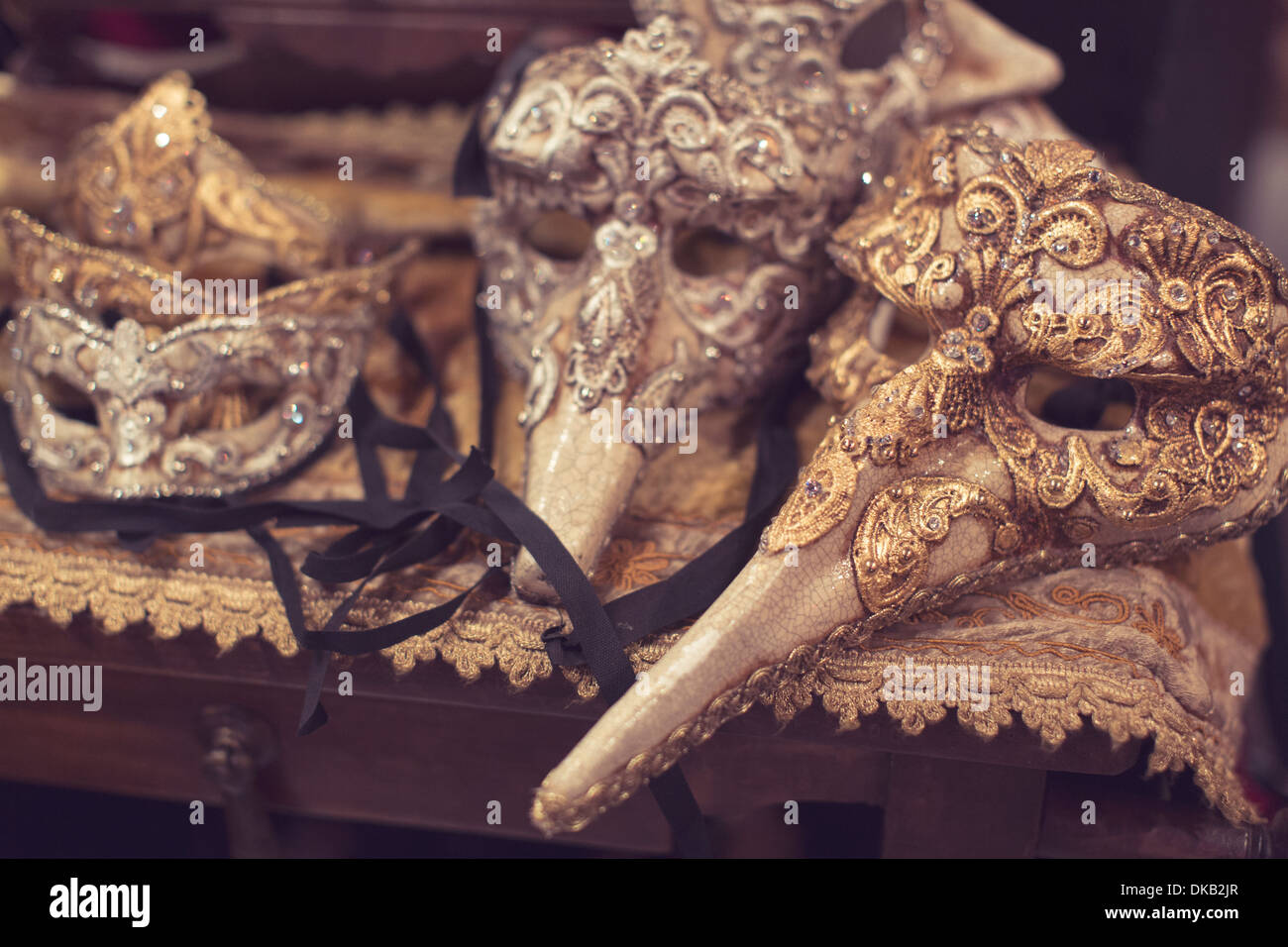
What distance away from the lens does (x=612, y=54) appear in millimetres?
989

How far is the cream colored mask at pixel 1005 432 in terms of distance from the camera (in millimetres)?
787

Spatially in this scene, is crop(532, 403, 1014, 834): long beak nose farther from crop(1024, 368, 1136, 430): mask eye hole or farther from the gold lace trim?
crop(1024, 368, 1136, 430): mask eye hole

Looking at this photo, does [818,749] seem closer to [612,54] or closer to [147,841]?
[612,54]

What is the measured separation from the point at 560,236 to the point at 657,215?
0.38 m

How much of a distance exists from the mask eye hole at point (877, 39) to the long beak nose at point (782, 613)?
0.48m

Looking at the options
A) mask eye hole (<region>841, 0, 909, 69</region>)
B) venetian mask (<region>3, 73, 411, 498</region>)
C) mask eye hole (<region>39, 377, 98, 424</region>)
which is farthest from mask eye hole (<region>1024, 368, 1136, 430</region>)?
mask eye hole (<region>39, 377, 98, 424</region>)

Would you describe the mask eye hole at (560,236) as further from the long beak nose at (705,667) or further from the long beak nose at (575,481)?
the long beak nose at (705,667)

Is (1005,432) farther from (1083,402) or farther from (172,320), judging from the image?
(172,320)

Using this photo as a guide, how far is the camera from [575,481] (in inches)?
36.0

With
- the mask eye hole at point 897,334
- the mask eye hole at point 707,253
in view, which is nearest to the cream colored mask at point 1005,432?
the mask eye hole at point 897,334

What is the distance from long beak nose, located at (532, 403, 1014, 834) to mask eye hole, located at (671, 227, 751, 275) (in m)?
0.49

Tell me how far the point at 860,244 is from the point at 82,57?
1263mm

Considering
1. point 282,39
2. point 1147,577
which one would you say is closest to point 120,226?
point 282,39

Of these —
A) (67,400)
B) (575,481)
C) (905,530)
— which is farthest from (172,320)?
(905,530)
